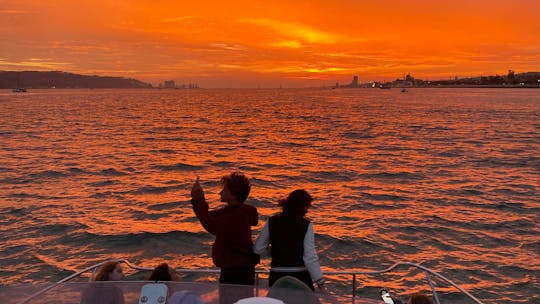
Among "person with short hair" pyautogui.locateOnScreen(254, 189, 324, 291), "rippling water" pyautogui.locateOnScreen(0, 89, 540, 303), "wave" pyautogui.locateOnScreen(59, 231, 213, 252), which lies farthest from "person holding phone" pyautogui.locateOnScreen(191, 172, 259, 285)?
"wave" pyautogui.locateOnScreen(59, 231, 213, 252)

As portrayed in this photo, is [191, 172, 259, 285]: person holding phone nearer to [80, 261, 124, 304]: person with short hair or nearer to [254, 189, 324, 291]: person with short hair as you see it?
[254, 189, 324, 291]: person with short hair

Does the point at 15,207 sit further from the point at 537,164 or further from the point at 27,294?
the point at 537,164

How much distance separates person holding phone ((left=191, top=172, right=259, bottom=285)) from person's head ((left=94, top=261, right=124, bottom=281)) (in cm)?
96

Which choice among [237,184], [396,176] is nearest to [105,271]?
[237,184]

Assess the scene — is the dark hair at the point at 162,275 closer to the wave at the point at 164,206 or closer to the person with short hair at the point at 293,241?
the person with short hair at the point at 293,241

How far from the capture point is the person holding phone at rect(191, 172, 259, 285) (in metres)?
4.72

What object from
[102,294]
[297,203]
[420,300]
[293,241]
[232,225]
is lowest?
[420,300]

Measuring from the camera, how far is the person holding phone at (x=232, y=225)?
4.72 m

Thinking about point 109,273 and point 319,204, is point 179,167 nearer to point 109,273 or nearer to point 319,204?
point 319,204

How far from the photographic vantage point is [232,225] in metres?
4.84

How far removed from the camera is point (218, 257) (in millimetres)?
5020

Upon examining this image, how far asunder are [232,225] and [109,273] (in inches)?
51.1

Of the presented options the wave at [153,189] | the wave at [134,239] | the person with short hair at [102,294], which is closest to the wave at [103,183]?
the wave at [153,189]

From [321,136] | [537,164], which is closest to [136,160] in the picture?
[321,136]
